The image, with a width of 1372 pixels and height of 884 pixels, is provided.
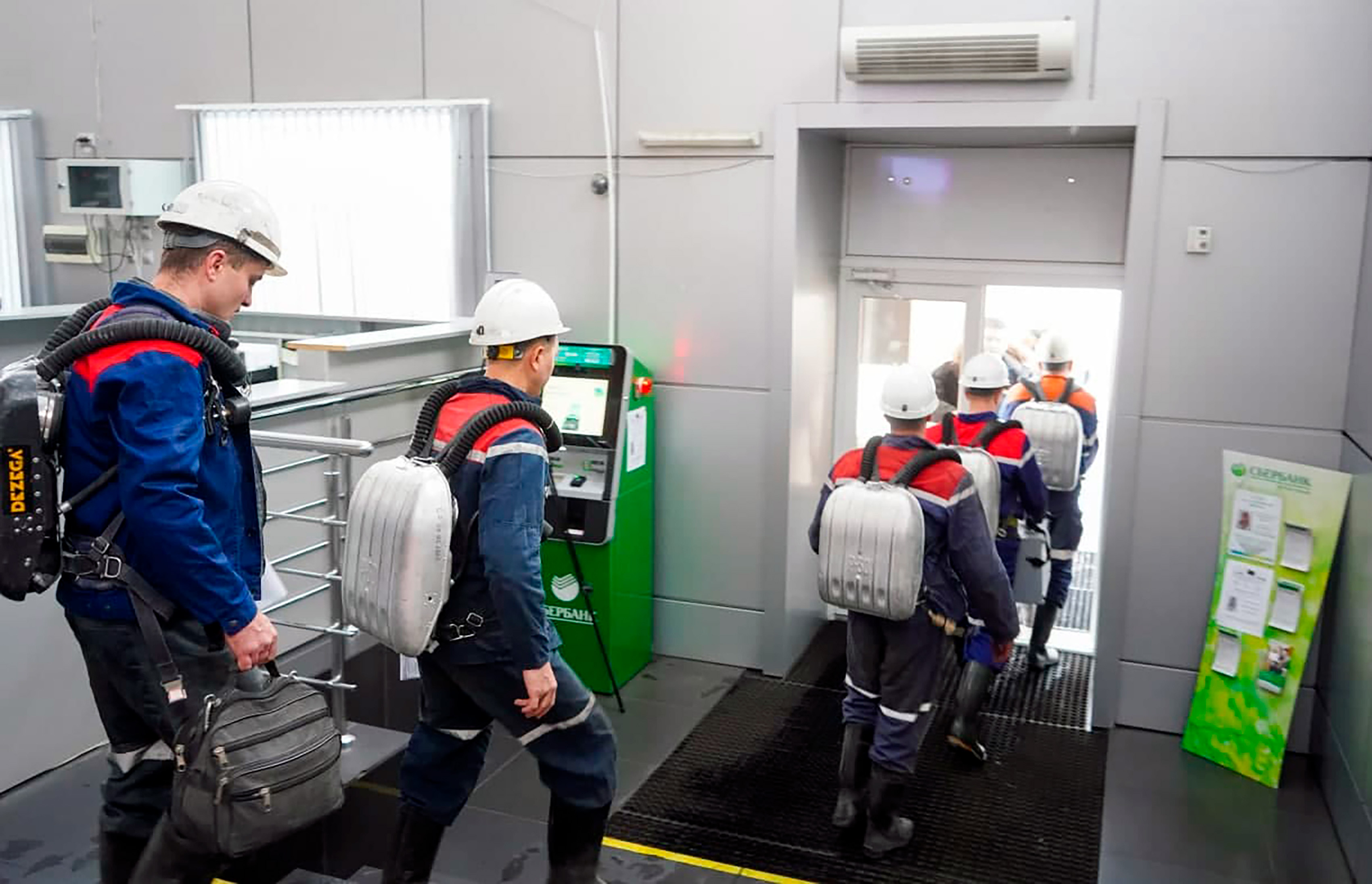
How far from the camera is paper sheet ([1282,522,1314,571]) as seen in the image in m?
4.64

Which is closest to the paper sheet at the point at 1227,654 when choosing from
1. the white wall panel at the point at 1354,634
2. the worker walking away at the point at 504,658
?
the white wall panel at the point at 1354,634

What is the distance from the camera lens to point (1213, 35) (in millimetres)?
4789

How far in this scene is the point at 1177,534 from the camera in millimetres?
5090

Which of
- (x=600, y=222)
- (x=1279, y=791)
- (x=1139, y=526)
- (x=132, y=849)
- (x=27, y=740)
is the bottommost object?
(x=1279, y=791)

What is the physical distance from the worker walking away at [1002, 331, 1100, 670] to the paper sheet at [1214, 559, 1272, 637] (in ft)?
2.79

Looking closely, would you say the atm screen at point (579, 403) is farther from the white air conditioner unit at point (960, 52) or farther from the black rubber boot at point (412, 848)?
the black rubber boot at point (412, 848)

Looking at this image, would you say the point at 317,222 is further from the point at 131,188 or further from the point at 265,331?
the point at 131,188

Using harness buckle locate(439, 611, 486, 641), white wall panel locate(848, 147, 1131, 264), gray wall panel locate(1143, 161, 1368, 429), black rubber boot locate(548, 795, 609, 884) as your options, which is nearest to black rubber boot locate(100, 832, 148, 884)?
harness buckle locate(439, 611, 486, 641)

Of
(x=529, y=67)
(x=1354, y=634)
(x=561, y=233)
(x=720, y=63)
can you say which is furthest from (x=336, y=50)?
(x=1354, y=634)

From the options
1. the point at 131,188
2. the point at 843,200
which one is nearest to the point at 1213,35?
the point at 843,200

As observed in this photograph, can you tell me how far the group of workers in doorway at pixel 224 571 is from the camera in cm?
260

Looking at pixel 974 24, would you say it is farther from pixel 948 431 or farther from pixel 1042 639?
pixel 1042 639

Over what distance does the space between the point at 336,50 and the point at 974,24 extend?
3284 millimetres

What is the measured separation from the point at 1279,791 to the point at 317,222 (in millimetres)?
5347
